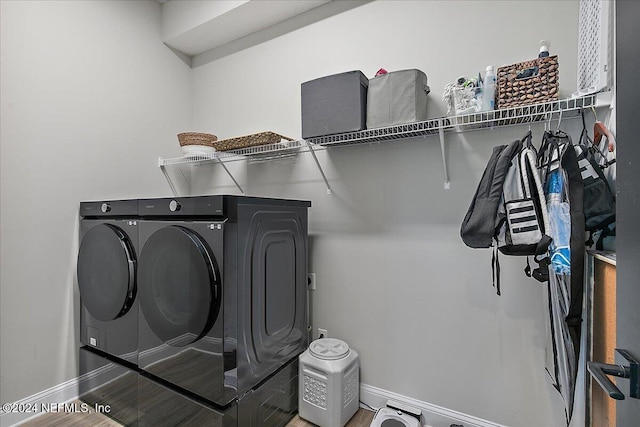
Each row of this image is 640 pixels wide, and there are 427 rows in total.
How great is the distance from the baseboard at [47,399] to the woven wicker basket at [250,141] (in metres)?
1.54

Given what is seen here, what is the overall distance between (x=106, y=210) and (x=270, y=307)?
1.20 m

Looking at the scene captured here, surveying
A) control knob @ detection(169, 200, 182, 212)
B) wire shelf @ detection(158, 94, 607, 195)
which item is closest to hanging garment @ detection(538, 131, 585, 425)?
wire shelf @ detection(158, 94, 607, 195)

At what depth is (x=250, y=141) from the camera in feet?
6.50

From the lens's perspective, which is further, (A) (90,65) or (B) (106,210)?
(A) (90,65)

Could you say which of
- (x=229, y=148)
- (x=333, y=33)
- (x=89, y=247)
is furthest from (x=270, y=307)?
(x=333, y=33)

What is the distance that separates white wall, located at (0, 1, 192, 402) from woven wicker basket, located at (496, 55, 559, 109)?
2484 millimetres

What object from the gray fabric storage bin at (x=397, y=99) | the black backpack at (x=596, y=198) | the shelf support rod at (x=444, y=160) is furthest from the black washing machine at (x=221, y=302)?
the black backpack at (x=596, y=198)

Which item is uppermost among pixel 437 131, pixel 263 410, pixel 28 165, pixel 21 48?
pixel 21 48

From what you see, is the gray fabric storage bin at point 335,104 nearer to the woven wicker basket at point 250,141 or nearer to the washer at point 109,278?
the woven wicker basket at point 250,141

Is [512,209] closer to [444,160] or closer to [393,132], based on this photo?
[444,160]

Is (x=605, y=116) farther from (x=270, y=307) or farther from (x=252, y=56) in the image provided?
(x=252, y=56)

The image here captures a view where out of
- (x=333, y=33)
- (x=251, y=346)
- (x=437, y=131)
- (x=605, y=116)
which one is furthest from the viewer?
(x=333, y=33)

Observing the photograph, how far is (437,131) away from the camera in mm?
1644

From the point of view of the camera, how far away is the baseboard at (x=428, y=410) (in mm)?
1610
